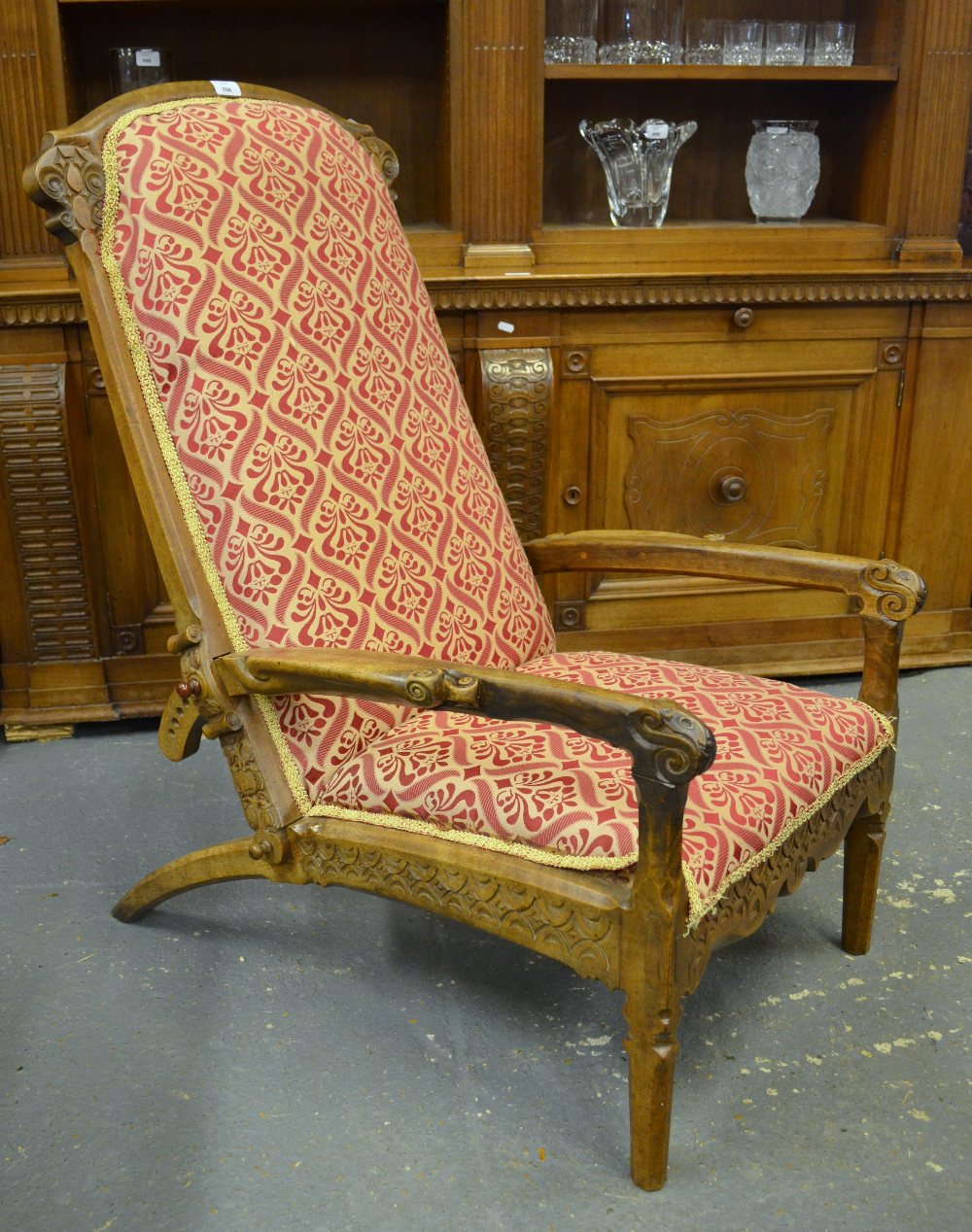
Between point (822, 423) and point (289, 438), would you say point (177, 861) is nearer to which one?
point (289, 438)

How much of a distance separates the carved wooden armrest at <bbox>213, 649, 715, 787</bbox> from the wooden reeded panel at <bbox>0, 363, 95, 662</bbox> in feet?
3.43

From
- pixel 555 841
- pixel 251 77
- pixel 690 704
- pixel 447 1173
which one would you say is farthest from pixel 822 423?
pixel 447 1173

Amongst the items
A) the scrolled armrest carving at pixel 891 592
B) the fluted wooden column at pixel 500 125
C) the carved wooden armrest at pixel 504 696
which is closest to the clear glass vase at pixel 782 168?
the fluted wooden column at pixel 500 125

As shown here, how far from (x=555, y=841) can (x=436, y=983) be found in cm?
48

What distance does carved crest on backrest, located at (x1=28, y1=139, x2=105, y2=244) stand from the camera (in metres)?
1.38

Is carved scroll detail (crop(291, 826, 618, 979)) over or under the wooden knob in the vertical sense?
under

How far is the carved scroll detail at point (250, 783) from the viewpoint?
144 centimetres

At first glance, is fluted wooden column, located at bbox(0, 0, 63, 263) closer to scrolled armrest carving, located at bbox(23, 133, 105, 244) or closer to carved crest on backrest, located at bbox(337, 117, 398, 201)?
carved crest on backrest, located at bbox(337, 117, 398, 201)

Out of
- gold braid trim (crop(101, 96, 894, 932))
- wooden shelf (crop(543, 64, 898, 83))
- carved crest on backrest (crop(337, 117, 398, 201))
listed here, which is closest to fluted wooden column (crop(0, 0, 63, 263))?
carved crest on backrest (crop(337, 117, 398, 201))

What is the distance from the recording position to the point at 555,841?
50.1 inches

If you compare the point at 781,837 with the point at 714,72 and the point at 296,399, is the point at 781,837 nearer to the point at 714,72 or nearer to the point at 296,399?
the point at 296,399

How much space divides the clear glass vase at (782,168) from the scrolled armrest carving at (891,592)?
129 cm

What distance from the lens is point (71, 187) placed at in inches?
54.8

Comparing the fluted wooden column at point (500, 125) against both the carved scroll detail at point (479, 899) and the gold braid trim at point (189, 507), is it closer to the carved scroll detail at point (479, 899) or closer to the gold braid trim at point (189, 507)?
the gold braid trim at point (189, 507)
